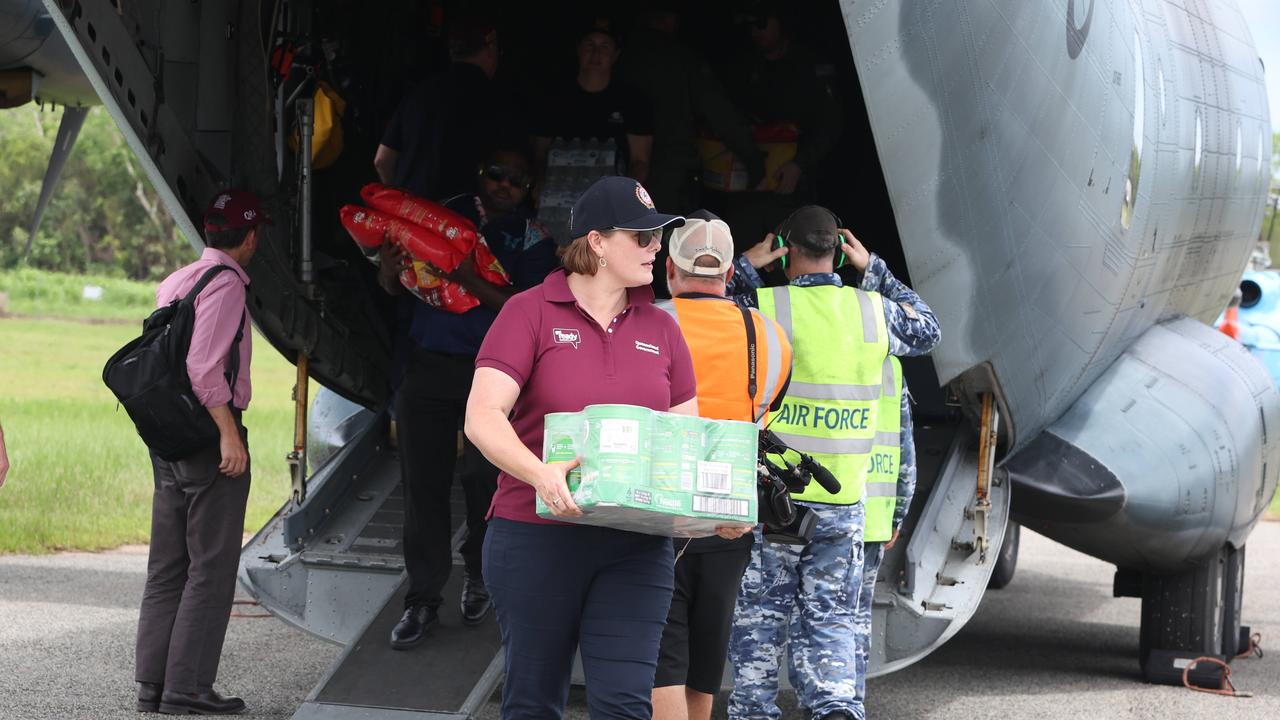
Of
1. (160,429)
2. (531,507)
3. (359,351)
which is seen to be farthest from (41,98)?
(531,507)

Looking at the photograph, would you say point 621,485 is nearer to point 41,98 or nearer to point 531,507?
point 531,507

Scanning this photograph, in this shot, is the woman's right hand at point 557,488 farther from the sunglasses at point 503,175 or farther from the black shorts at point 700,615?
the sunglasses at point 503,175

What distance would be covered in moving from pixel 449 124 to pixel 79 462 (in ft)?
27.6

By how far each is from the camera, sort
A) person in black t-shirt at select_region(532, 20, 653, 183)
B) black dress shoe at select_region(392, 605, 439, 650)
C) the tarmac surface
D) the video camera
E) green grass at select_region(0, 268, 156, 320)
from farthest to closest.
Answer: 1. green grass at select_region(0, 268, 156, 320)
2. person in black t-shirt at select_region(532, 20, 653, 183)
3. the tarmac surface
4. black dress shoe at select_region(392, 605, 439, 650)
5. the video camera

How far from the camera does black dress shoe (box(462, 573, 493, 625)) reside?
17.7 ft

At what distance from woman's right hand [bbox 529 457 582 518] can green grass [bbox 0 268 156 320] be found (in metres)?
32.1

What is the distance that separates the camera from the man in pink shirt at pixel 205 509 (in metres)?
5.38

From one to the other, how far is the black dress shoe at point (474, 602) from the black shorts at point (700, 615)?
4.07 feet

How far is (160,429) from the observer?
17.4 feet

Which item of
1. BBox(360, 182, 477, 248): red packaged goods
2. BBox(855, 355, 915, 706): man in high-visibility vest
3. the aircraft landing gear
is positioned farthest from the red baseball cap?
the aircraft landing gear

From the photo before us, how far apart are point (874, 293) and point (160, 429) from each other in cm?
251

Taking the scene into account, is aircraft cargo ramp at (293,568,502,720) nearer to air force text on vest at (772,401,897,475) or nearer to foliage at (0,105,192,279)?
air force text on vest at (772,401,897,475)

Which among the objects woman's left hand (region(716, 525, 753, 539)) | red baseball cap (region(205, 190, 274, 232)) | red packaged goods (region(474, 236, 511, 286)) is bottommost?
woman's left hand (region(716, 525, 753, 539))

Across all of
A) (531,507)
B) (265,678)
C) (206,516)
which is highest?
(531,507)
